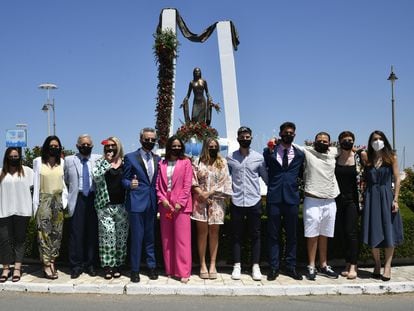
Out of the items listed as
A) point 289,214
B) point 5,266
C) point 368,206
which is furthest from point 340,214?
point 5,266

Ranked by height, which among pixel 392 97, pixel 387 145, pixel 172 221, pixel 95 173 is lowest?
pixel 172 221

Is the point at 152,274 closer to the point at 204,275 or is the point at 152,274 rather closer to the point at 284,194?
the point at 204,275

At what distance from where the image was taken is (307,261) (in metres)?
5.98

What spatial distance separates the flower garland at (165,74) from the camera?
1320cm

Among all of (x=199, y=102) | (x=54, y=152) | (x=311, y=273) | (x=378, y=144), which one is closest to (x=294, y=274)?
(x=311, y=273)

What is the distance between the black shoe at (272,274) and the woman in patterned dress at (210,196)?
693 millimetres

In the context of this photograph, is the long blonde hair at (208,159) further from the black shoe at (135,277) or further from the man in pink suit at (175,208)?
the black shoe at (135,277)

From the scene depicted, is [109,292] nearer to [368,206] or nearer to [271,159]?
[271,159]

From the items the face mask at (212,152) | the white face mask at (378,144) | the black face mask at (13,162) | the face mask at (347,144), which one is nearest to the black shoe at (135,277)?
the face mask at (212,152)

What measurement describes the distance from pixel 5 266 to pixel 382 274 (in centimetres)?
486

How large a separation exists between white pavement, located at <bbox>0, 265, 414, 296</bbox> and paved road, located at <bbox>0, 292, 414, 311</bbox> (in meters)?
0.11

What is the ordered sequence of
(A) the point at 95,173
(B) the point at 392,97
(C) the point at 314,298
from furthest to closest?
(B) the point at 392,97 → (A) the point at 95,173 → (C) the point at 314,298

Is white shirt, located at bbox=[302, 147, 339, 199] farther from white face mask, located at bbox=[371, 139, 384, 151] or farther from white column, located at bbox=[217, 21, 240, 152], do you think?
white column, located at bbox=[217, 21, 240, 152]

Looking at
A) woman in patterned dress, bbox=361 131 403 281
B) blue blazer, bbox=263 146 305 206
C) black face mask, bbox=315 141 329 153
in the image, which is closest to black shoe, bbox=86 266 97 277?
blue blazer, bbox=263 146 305 206
